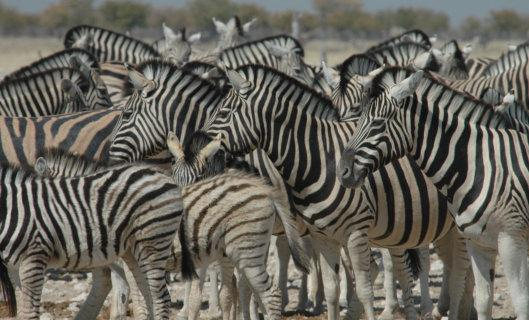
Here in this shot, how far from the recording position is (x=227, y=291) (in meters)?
9.33

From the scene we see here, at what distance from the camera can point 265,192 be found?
873cm

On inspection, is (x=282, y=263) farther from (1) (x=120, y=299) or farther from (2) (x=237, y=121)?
(2) (x=237, y=121)

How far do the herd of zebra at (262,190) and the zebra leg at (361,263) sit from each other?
0.04 ft

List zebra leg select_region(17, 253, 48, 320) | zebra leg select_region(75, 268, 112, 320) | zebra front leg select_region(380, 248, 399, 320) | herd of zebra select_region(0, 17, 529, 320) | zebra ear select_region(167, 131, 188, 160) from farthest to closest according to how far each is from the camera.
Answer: zebra front leg select_region(380, 248, 399, 320) < zebra leg select_region(75, 268, 112, 320) < zebra ear select_region(167, 131, 188, 160) < herd of zebra select_region(0, 17, 529, 320) < zebra leg select_region(17, 253, 48, 320)

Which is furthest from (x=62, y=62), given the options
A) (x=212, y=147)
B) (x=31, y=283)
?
(x=31, y=283)

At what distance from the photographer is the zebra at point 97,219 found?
8203 millimetres

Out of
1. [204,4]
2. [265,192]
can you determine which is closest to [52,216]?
[265,192]

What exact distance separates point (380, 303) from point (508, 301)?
1.35m

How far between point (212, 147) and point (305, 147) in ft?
2.55

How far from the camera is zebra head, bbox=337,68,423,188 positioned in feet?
26.6

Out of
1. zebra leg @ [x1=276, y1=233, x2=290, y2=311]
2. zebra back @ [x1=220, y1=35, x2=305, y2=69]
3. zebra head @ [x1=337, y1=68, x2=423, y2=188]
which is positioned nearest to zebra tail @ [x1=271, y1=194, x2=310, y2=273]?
zebra head @ [x1=337, y1=68, x2=423, y2=188]

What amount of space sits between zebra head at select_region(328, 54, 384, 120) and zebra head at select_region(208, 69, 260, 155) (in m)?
1.40

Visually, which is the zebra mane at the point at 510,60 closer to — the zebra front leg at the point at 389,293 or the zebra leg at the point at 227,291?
the zebra front leg at the point at 389,293

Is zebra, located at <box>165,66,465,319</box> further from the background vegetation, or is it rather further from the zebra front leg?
the background vegetation
